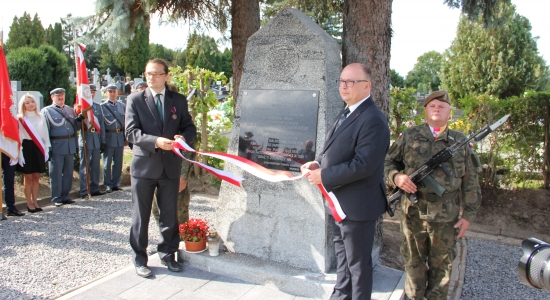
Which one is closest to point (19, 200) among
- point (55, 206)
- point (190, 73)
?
point (55, 206)

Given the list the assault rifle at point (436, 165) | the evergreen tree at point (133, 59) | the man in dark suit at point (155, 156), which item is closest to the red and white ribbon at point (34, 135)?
the man in dark suit at point (155, 156)

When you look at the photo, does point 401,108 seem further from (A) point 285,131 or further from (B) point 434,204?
(B) point 434,204

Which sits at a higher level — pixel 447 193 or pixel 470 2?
pixel 470 2

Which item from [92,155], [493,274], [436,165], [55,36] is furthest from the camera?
[55,36]

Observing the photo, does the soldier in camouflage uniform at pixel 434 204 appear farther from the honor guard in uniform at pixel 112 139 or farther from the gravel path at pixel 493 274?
the honor guard in uniform at pixel 112 139

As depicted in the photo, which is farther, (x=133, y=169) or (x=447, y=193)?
(x=133, y=169)

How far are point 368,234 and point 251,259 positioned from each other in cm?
145

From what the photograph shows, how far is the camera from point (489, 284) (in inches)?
177

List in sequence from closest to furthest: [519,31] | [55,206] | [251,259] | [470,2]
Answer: [251,259], [470,2], [55,206], [519,31]

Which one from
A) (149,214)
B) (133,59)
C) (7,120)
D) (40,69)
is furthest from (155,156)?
(133,59)

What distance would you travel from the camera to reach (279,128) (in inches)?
156

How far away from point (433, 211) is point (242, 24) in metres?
4.74

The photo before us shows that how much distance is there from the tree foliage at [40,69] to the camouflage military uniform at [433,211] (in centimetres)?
1043

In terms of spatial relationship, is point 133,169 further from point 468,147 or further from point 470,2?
point 470,2
